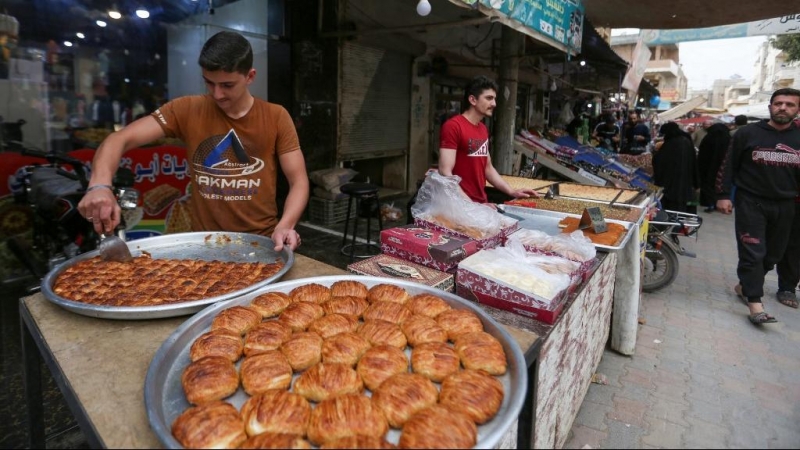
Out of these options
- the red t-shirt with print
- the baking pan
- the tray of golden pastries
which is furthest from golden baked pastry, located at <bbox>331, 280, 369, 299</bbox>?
the red t-shirt with print

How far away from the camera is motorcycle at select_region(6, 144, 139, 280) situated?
4.02 m

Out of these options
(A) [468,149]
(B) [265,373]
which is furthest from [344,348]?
(A) [468,149]

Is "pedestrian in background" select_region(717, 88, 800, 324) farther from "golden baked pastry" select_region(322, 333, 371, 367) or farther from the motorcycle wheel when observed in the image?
"golden baked pastry" select_region(322, 333, 371, 367)

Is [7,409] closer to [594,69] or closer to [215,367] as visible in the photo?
[215,367]

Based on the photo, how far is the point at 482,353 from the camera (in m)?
1.39

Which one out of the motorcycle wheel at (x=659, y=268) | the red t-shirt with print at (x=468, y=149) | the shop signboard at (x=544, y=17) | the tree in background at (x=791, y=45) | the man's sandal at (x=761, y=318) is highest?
the tree in background at (x=791, y=45)

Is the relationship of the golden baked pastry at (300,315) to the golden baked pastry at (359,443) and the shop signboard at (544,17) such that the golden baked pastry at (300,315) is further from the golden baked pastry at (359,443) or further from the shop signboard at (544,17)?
the shop signboard at (544,17)

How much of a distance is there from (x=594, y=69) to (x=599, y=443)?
1731cm

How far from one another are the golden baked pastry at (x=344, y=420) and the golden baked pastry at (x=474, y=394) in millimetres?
194

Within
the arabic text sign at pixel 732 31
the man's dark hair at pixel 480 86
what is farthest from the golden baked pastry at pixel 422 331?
the arabic text sign at pixel 732 31

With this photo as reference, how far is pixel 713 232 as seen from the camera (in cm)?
938

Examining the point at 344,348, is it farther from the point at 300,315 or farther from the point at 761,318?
the point at 761,318

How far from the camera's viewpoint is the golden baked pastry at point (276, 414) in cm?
111

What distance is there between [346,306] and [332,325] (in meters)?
0.14
